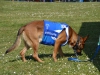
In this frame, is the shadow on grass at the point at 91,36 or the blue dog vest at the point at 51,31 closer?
the blue dog vest at the point at 51,31

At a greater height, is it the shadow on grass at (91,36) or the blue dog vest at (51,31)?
the blue dog vest at (51,31)

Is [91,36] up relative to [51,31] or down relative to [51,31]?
down

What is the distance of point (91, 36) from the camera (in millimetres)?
13844

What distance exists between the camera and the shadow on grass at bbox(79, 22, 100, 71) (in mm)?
9508

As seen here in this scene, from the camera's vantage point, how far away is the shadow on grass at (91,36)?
9.51 m

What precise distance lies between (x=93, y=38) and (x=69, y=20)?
19.8 ft

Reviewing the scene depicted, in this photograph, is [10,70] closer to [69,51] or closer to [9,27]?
[69,51]

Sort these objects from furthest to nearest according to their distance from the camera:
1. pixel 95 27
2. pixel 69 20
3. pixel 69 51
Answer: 1. pixel 69 20
2. pixel 95 27
3. pixel 69 51

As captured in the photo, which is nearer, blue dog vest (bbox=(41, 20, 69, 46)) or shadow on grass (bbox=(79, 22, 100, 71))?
blue dog vest (bbox=(41, 20, 69, 46))

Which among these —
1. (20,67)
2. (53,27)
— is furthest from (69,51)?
(20,67)

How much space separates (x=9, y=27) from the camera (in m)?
17.2

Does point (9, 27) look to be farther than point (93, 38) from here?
Yes

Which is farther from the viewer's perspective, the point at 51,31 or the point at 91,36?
the point at 91,36

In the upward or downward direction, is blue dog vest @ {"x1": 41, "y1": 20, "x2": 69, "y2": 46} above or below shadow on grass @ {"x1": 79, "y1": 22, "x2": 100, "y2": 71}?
above
